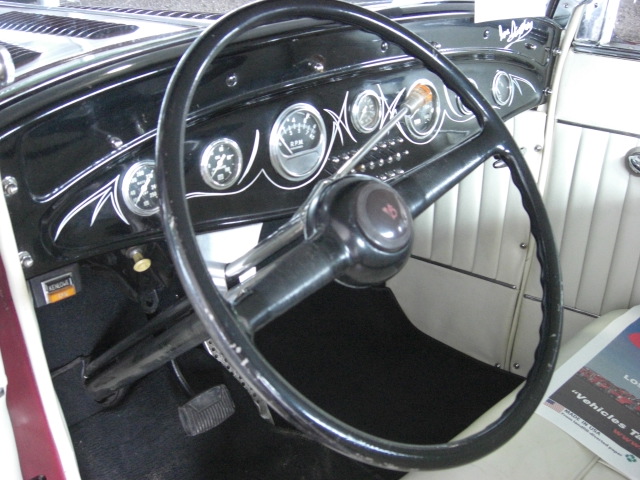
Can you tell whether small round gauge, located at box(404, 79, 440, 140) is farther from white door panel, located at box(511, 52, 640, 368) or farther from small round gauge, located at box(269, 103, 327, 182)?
white door panel, located at box(511, 52, 640, 368)

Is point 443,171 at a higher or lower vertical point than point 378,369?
higher

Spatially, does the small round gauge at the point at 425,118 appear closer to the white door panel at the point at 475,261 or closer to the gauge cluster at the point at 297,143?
the gauge cluster at the point at 297,143

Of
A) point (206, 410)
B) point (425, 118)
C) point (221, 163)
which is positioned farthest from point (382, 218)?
point (206, 410)

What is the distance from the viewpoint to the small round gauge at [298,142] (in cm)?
91

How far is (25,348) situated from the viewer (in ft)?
2.60

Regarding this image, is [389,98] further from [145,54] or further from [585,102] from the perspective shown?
[585,102]

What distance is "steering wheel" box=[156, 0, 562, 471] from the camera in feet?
1.77

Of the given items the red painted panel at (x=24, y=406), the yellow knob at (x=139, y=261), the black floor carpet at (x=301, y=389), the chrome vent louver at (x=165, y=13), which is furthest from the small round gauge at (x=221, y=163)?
the black floor carpet at (x=301, y=389)

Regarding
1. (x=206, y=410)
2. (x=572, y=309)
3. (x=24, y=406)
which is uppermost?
(x=24, y=406)

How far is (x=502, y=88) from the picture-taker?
4.23ft

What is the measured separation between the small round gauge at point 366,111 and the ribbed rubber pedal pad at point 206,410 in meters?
0.71

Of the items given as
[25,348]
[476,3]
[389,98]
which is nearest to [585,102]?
[476,3]

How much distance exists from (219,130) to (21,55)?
343mm

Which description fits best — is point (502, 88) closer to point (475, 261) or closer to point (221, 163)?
point (475, 261)
